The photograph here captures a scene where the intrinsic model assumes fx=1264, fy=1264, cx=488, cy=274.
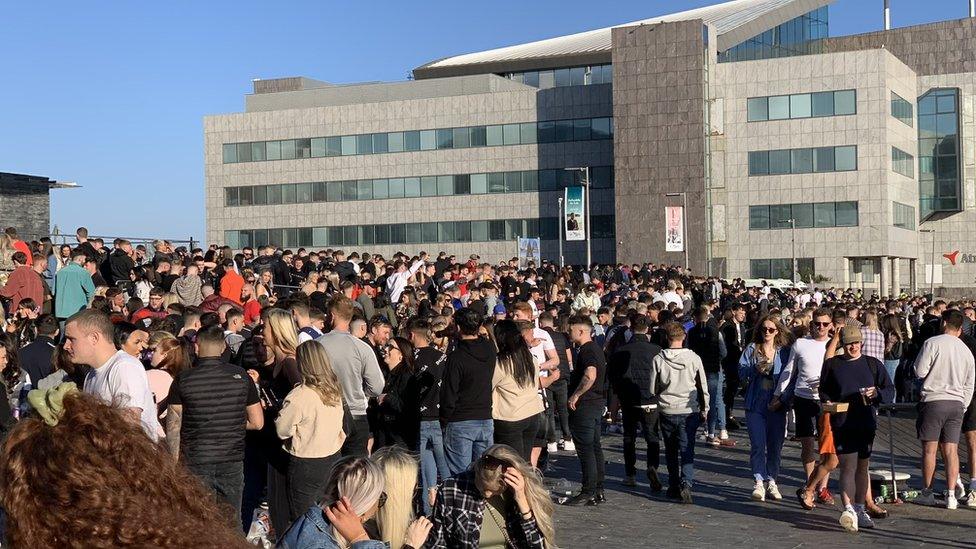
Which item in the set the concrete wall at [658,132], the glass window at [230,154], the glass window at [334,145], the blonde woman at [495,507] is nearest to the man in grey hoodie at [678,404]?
the blonde woman at [495,507]

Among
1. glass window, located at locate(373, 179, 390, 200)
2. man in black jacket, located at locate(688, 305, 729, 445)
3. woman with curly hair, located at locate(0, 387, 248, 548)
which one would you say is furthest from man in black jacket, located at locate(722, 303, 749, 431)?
glass window, located at locate(373, 179, 390, 200)

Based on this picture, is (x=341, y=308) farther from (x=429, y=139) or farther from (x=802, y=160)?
(x=429, y=139)

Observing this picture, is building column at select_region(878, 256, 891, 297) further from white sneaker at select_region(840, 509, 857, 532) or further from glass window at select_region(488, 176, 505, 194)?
white sneaker at select_region(840, 509, 857, 532)

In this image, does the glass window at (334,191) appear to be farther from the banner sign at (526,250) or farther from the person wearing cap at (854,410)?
the person wearing cap at (854,410)

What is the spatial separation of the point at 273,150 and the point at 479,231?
50.1 feet

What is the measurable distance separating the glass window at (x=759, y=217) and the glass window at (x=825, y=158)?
386 centimetres

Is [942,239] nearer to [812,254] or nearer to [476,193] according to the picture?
[812,254]

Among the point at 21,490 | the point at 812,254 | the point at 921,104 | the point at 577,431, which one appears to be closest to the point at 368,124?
the point at 812,254

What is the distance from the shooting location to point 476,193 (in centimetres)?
7925

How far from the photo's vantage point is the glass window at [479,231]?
260ft

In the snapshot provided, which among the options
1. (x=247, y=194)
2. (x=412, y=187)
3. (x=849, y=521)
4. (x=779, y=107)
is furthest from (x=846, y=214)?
(x=849, y=521)

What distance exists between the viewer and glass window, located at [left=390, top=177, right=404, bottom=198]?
265 ft

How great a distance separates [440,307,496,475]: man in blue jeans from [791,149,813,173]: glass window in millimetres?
62879

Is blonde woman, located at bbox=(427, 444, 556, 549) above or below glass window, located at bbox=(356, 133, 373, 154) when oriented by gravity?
below
